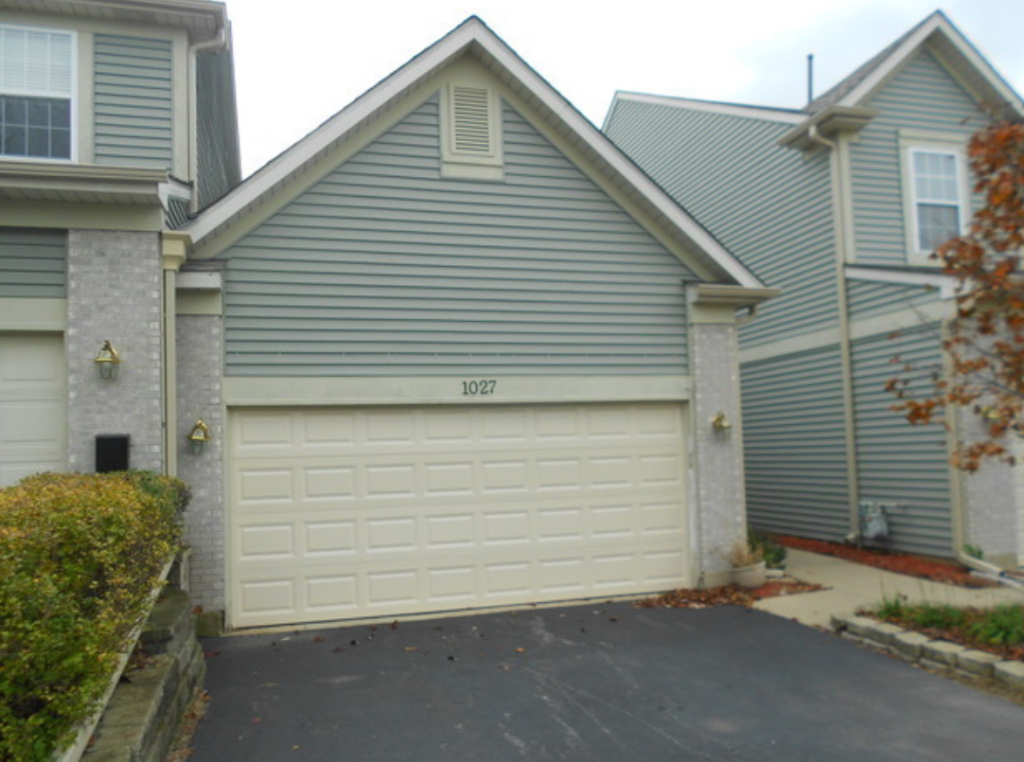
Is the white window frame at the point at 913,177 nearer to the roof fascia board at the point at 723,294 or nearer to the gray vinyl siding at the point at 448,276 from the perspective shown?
the roof fascia board at the point at 723,294

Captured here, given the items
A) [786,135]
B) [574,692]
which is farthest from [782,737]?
[786,135]

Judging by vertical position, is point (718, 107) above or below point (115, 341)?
above

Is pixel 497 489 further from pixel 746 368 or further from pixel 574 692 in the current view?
pixel 746 368

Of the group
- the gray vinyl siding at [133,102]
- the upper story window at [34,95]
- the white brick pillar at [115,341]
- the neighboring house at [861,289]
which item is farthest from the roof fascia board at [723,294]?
the upper story window at [34,95]

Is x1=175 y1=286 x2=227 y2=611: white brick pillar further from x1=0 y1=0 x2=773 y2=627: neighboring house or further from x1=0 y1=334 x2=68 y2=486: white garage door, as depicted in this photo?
x1=0 y1=334 x2=68 y2=486: white garage door

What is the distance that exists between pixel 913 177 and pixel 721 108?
4012 mm

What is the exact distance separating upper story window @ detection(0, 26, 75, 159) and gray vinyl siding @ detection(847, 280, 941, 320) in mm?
10294

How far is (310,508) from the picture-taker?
866 centimetres

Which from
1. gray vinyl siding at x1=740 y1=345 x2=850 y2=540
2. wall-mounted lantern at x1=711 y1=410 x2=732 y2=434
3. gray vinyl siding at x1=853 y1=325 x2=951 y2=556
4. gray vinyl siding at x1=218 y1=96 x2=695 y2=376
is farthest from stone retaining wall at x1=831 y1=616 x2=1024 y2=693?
gray vinyl siding at x1=740 y1=345 x2=850 y2=540

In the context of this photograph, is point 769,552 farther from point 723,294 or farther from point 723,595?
point 723,294

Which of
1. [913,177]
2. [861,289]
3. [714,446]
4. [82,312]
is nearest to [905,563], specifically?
[714,446]

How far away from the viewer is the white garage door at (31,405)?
749 centimetres

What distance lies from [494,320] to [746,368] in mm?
7727

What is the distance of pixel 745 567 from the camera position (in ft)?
32.0
